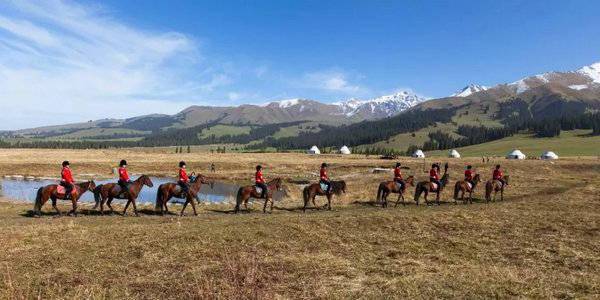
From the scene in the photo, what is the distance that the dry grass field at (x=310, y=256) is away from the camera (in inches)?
550

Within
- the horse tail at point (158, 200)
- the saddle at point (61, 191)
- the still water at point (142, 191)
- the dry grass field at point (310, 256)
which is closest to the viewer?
the dry grass field at point (310, 256)

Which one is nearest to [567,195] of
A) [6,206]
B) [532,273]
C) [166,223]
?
[532,273]

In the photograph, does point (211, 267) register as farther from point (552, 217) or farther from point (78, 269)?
point (552, 217)

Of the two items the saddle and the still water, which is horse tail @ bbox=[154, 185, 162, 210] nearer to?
the saddle

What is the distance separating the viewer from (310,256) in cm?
1853

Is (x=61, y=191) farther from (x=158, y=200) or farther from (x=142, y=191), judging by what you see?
(x=142, y=191)

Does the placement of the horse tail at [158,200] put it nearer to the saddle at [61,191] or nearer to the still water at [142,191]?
the saddle at [61,191]

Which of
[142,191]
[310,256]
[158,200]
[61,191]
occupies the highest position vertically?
[61,191]

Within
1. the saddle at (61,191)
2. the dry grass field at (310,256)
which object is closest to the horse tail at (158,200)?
the dry grass field at (310,256)

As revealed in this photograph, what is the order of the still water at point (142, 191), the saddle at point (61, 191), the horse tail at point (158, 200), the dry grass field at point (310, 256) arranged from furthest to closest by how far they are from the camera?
the still water at point (142, 191), the horse tail at point (158, 200), the saddle at point (61, 191), the dry grass field at point (310, 256)

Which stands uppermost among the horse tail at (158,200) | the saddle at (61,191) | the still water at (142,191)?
the saddle at (61,191)

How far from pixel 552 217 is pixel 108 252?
2689 cm

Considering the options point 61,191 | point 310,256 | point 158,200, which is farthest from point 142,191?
point 310,256

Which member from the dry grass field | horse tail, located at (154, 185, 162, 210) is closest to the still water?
horse tail, located at (154, 185, 162, 210)
